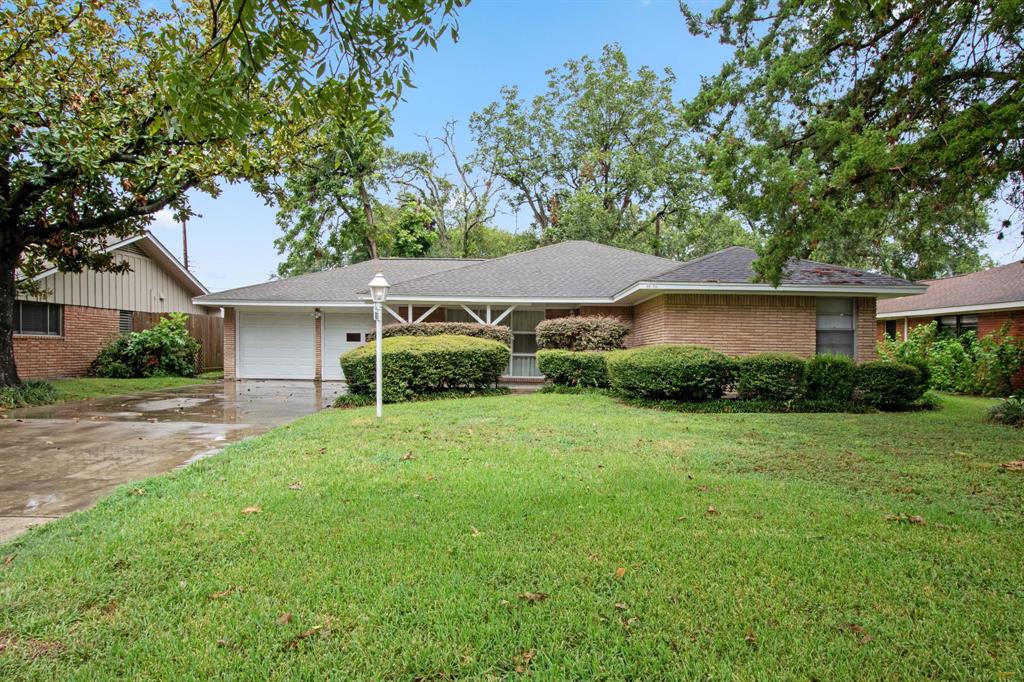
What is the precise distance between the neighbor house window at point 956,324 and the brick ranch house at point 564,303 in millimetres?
5503

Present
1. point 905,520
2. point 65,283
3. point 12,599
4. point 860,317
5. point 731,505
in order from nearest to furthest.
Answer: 1. point 12,599
2. point 905,520
3. point 731,505
4. point 860,317
5. point 65,283

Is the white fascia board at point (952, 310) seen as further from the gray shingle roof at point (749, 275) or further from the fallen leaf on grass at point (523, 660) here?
the fallen leaf on grass at point (523, 660)

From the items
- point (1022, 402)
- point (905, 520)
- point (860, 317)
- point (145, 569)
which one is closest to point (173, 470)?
point (145, 569)

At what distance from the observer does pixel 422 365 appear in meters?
11.9

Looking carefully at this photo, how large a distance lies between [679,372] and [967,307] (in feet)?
37.8

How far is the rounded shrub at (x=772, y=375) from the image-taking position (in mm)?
10609

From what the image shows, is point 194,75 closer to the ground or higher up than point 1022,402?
higher up

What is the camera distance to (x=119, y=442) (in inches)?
288

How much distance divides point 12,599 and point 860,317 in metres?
15.3

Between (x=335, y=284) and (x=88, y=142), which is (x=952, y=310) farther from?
(x=88, y=142)

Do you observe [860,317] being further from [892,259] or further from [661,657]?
[892,259]

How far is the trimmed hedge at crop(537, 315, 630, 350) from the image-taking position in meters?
14.1

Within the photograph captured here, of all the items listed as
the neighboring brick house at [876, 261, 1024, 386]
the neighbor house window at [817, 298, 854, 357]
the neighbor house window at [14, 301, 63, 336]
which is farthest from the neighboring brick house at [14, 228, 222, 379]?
→ the neighboring brick house at [876, 261, 1024, 386]

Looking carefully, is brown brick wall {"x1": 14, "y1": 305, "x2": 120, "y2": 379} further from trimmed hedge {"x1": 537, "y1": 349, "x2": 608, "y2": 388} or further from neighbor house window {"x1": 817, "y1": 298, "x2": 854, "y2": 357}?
neighbor house window {"x1": 817, "y1": 298, "x2": 854, "y2": 357}
